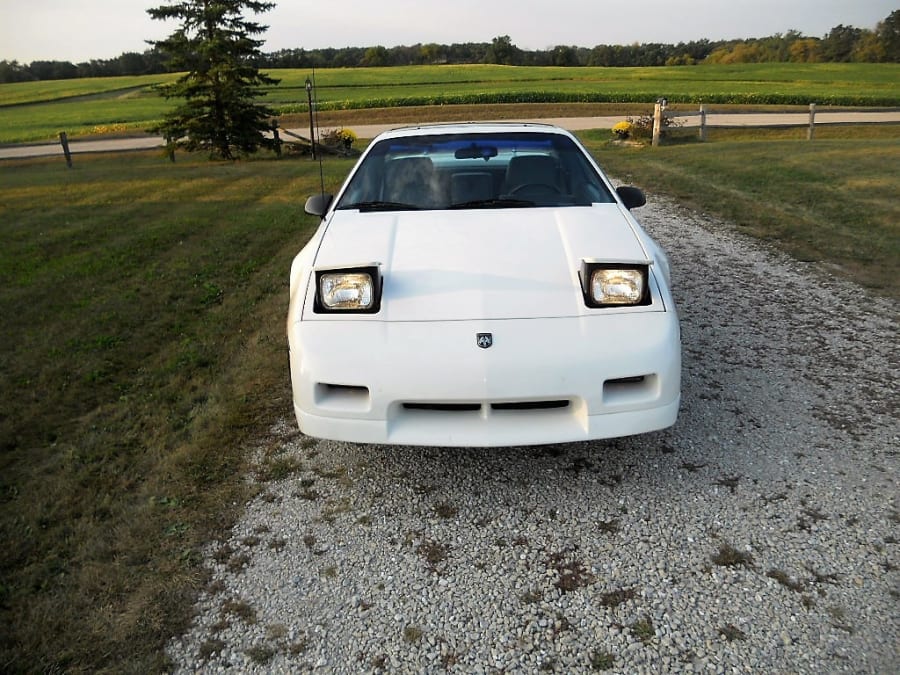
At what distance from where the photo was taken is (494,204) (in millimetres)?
3744

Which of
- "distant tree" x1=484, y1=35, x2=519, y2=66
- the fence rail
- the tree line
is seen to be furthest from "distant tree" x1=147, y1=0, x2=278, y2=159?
"distant tree" x1=484, y1=35, x2=519, y2=66

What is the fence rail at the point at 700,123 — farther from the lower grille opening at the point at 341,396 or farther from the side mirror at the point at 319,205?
the lower grille opening at the point at 341,396

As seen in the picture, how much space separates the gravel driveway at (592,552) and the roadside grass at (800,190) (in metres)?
3.34

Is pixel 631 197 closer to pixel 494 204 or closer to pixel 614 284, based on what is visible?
pixel 494 204

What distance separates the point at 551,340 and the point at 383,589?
115cm

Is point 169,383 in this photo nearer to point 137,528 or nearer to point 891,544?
point 137,528

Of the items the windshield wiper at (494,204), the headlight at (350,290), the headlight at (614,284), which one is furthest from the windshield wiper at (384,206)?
the headlight at (614,284)

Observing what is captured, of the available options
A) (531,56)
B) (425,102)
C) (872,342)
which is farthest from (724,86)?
(872,342)

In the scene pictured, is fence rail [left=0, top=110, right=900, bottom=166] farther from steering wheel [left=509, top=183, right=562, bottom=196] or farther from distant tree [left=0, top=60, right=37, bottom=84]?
distant tree [left=0, top=60, right=37, bottom=84]

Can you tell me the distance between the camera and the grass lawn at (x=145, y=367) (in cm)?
239

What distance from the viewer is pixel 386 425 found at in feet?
8.93

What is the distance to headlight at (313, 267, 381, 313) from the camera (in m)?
2.87

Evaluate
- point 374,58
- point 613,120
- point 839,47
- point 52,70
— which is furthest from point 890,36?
point 52,70

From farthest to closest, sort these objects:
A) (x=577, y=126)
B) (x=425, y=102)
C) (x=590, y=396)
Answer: (x=425, y=102)
(x=577, y=126)
(x=590, y=396)
